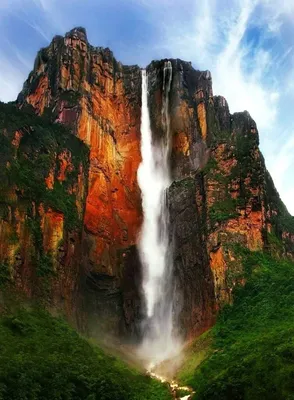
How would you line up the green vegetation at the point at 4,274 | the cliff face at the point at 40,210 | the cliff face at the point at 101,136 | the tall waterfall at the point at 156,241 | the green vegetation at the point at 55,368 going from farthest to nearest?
1. the cliff face at the point at 101,136
2. the tall waterfall at the point at 156,241
3. the cliff face at the point at 40,210
4. the green vegetation at the point at 4,274
5. the green vegetation at the point at 55,368

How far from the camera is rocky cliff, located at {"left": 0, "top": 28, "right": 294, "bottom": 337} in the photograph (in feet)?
94.3

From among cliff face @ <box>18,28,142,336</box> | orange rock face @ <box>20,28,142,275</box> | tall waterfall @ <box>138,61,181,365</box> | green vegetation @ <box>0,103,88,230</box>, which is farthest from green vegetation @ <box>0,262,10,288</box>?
tall waterfall @ <box>138,61,181,365</box>

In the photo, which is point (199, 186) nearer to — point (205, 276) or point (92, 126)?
point (205, 276)

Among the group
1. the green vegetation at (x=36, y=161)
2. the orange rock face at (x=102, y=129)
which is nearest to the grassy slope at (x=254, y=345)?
the orange rock face at (x=102, y=129)

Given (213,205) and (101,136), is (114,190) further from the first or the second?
(213,205)

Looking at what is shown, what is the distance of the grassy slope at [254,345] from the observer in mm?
16994

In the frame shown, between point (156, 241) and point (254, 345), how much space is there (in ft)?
56.3

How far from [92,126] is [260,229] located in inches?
693

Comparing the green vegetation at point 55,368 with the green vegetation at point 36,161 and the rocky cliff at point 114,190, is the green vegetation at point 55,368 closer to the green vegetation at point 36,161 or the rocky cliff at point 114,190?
the rocky cliff at point 114,190

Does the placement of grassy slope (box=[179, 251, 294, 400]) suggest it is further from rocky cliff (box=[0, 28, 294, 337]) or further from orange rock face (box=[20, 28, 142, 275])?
orange rock face (box=[20, 28, 142, 275])

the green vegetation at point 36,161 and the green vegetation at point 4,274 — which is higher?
the green vegetation at point 36,161

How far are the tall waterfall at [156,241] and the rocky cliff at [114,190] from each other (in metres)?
0.73

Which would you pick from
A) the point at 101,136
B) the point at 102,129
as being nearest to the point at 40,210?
the point at 101,136

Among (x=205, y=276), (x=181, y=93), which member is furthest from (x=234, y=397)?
(x=181, y=93)
